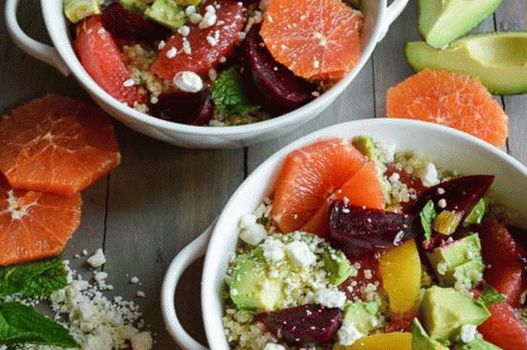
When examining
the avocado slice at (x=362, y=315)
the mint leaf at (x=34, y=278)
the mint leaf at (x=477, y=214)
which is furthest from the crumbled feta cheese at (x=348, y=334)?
the mint leaf at (x=34, y=278)

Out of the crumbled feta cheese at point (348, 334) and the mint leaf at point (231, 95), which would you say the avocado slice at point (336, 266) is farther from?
the mint leaf at point (231, 95)

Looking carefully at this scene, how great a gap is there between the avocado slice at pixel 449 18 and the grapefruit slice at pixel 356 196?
1.23ft

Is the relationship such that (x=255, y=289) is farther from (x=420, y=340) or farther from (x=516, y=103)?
(x=516, y=103)

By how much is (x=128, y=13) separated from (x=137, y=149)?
254 millimetres

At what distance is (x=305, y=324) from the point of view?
1.28 m

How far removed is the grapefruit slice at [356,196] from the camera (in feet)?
4.48

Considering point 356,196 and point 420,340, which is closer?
point 420,340

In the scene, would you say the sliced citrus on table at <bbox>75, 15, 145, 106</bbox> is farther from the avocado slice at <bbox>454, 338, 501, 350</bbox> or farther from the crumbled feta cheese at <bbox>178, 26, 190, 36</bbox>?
the avocado slice at <bbox>454, 338, 501, 350</bbox>

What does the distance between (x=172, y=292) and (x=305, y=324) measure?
0.67 ft

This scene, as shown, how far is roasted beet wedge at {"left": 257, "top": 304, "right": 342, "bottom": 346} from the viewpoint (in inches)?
50.3

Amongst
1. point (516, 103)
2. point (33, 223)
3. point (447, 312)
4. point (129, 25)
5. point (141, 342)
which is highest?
point (129, 25)

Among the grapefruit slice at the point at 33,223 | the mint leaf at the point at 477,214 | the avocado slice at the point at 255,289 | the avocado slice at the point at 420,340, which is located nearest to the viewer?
the avocado slice at the point at 420,340

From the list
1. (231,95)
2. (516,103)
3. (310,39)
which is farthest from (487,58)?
(231,95)

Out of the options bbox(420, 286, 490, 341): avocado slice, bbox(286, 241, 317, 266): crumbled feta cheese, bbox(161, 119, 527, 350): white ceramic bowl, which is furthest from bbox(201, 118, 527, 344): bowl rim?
bbox(420, 286, 490, 341): avocado slice
